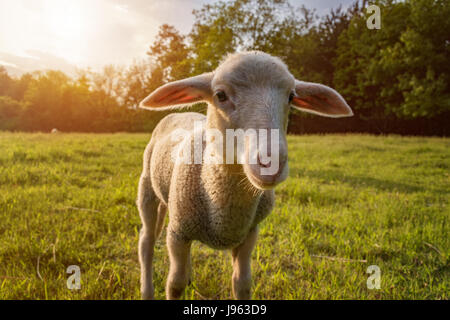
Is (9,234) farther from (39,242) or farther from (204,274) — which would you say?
(204,274)

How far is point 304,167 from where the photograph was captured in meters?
6.30

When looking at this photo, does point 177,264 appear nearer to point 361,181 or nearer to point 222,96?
point 222,96

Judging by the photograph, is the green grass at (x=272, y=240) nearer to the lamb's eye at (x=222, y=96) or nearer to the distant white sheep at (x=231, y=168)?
the distant white sheep at (x=231, y=168)

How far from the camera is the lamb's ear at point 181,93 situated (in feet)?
5.23

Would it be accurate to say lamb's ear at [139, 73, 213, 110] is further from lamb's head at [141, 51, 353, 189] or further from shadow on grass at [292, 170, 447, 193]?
shadow on grass at [292, 170, 447, 193]

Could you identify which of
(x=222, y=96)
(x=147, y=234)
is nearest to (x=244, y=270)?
(x=147, y=234)

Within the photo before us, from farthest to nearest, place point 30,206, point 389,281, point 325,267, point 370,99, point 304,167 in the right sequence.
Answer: point 370,99
point 304,167
point 30,206
point 325,267
point 389,281

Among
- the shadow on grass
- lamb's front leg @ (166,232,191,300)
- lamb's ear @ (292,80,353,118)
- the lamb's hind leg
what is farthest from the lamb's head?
the shadow on grass

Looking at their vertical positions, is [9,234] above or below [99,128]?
below

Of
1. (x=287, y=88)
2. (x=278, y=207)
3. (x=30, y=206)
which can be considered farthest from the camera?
(x=278, y=207)

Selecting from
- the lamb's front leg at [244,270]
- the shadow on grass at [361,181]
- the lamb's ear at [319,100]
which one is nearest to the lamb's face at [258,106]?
the lamb's ear at [319,100]

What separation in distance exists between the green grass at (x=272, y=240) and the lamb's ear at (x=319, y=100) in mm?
1290
